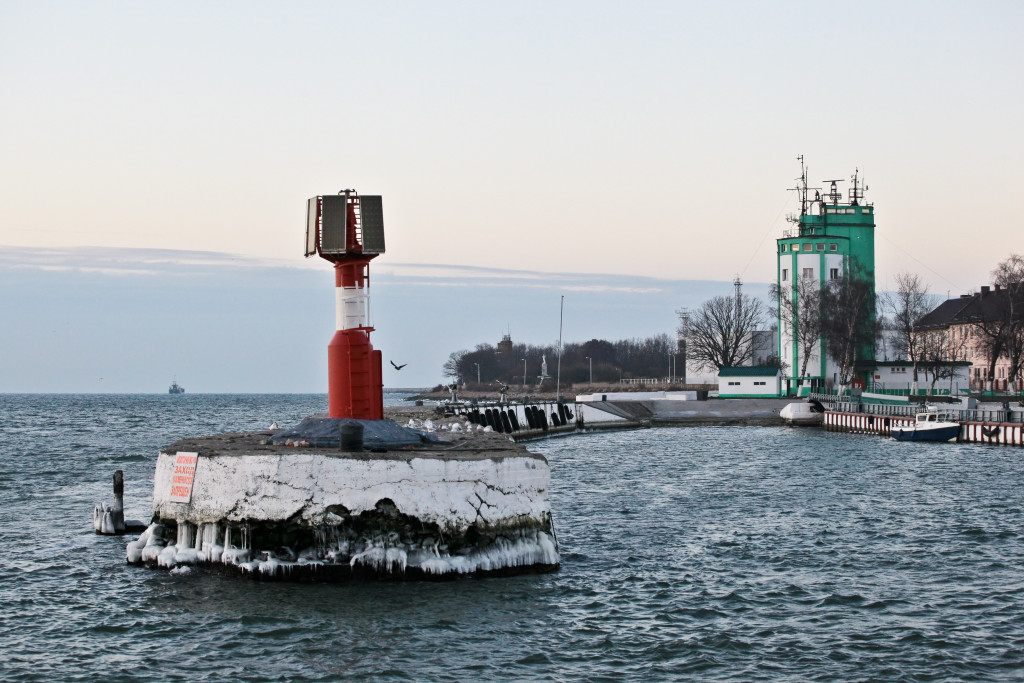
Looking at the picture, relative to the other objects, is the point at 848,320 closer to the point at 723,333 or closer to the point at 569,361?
the point at 723,333

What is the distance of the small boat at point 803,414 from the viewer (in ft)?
237

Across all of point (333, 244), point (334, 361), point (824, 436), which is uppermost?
point (333, 244)

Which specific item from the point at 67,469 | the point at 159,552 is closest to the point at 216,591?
the point at 159,552

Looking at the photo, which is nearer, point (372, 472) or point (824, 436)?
point (372, 472)

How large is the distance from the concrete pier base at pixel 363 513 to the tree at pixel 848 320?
223 feet

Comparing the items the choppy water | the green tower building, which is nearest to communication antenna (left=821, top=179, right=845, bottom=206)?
the green tower building

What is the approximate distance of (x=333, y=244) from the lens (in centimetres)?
2188

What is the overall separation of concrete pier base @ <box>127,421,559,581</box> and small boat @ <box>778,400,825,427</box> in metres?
57.5

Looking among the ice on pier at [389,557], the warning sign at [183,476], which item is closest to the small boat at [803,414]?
the ice on pier at [389,557]

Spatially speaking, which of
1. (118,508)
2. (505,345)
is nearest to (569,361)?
(505,345)

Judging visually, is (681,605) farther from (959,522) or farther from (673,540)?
(959,522)

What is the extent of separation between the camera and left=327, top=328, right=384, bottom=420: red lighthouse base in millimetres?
22094

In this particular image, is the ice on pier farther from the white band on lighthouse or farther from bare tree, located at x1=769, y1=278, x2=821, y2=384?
bare tree, located at x1=769, y1=278, x2=821, y2=384

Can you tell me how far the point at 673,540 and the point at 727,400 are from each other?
192ft
